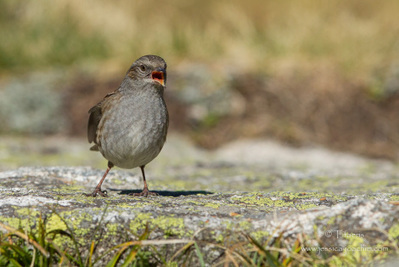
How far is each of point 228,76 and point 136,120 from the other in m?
4.93

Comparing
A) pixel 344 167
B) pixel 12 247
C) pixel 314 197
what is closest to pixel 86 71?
pixel 344 167

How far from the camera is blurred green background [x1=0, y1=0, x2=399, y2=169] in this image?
332 inches

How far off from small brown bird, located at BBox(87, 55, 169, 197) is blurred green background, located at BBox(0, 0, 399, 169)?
3275mm

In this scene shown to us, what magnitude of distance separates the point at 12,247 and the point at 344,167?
5081 mm

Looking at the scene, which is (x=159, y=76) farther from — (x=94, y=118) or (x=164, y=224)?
(x=164, y=224)

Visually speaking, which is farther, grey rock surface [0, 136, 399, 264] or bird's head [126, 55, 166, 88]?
bird's head [126, 55, 166, 88]

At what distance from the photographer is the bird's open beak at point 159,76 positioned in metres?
4.40

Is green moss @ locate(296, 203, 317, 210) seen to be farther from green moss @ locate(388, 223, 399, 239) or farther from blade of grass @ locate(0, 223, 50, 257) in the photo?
blade of grass @ locate(0, 223, 50, 257)

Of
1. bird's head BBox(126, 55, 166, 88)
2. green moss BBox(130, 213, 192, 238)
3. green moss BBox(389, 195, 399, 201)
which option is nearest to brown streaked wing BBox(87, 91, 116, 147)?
bird's head BBox(126, 55, 166, 88)

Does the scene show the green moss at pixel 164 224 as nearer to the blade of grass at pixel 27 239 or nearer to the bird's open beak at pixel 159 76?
the blade of grass at pixel 27 239

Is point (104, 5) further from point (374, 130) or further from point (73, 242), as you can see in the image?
point (73, 242)

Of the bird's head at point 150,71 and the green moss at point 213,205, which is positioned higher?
the bird's head at point 150,71

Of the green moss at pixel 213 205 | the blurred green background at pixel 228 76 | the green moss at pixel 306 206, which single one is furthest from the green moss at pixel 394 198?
the blurred green background at pixel 228 76

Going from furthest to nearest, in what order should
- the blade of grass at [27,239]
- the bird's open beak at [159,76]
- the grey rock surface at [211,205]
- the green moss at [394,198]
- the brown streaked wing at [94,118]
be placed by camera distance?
the brown streaked wing at [94,118] < the bird's open beak at [159,76] < the green moss at [394,198] < the grey rock surface at [211,205] < the blade of grass at [27,239]
